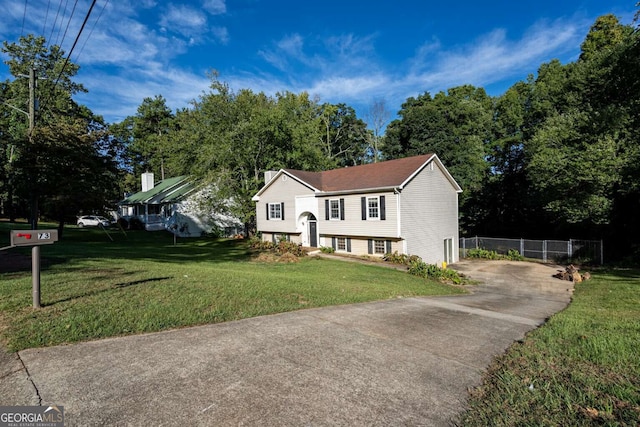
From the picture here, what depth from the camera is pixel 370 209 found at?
21.7m

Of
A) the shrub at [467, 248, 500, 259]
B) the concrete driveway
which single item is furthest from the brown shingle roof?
the concrete driveway

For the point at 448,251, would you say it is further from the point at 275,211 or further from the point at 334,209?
the point at 275,211

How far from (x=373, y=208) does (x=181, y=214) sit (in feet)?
66.2

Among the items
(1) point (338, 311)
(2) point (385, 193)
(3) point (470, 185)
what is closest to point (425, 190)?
(2) point (385, 193)

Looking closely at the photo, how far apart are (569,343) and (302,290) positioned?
5805 millimetres

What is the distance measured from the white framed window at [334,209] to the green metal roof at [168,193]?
47.5 ft

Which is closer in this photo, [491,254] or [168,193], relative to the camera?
[491,254]

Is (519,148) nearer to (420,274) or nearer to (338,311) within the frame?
(420,274)

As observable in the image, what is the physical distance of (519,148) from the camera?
114ft

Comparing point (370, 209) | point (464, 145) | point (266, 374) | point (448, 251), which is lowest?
point (448, 251)

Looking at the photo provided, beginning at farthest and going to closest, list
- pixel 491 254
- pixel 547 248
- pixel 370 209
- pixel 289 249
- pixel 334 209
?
pixel 491 254, pixel 547 248, pixel 334 209, pixel 289 249, pixel 370 209

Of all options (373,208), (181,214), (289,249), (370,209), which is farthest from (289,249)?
(181,214)

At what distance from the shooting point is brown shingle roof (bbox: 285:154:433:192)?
70.4 feet

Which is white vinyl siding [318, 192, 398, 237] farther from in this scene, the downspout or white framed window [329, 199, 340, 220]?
white framed window [329, 199, 340, 220]
